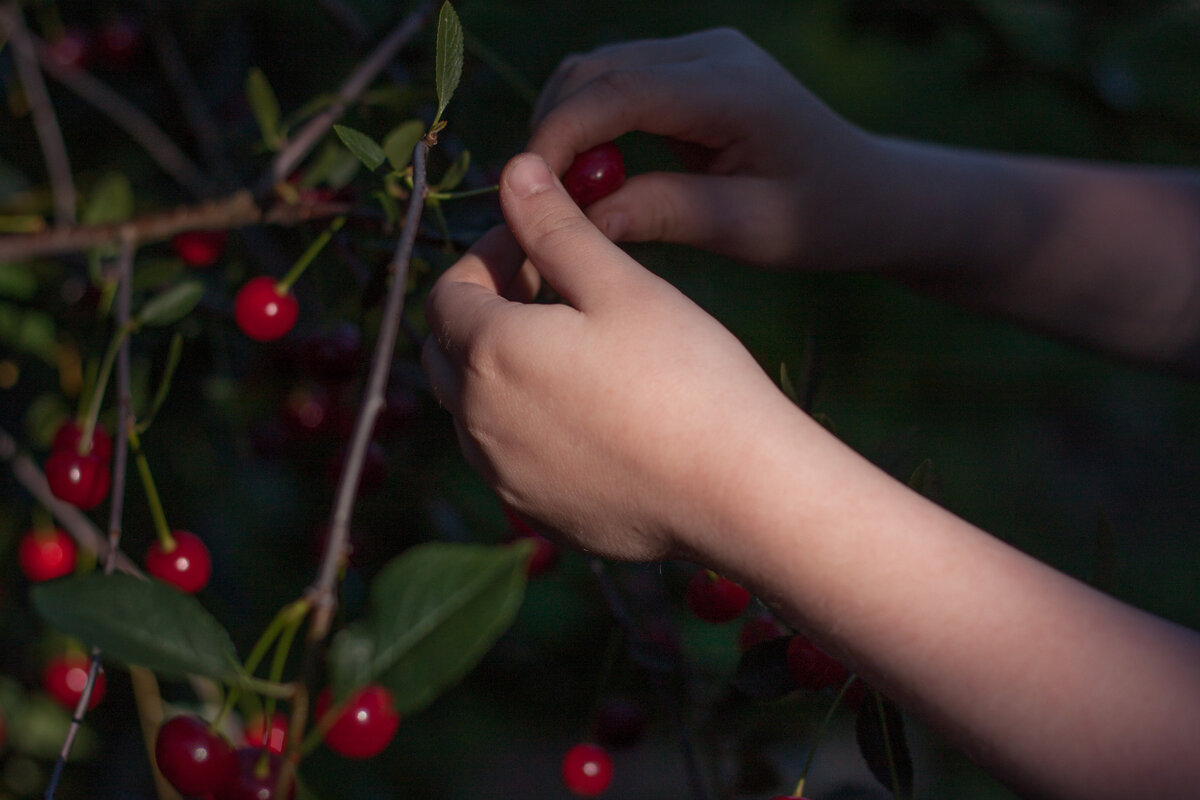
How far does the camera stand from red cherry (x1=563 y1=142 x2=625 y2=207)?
0.83 m

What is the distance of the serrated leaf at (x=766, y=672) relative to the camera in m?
0.73

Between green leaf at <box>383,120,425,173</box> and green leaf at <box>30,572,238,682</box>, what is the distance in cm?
38

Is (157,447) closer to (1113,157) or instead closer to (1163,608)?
(1163,608)

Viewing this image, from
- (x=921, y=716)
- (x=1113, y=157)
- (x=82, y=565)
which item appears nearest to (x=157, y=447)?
(x=82, y=565)

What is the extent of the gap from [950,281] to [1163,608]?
1572 mm

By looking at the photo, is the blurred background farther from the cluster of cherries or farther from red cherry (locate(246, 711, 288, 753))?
the cluster of cherries

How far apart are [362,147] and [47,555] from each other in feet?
2.32

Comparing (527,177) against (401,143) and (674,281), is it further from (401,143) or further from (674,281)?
(674,281)

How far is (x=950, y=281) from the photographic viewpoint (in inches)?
47.9

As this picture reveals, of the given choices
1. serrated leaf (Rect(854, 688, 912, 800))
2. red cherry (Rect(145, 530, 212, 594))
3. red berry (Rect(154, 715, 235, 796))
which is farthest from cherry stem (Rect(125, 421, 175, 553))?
serrated leaf (Rect(854, 688, 912, 800))

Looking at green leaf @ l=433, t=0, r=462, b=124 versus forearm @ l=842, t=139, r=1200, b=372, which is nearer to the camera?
green leaf @ l=433, t=0, r=462, b=124

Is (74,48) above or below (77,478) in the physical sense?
above

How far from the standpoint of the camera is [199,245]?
3.35 ft

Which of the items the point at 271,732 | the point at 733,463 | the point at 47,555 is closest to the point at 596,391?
the point at 733,463
